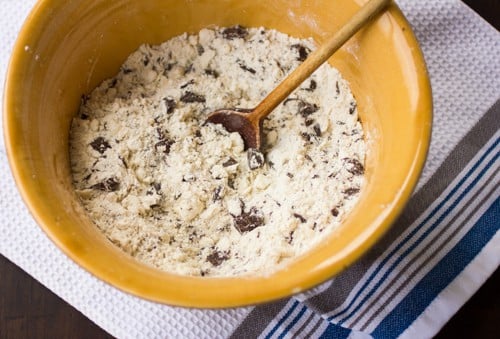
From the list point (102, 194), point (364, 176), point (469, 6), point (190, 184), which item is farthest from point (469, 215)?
point (102, 194)

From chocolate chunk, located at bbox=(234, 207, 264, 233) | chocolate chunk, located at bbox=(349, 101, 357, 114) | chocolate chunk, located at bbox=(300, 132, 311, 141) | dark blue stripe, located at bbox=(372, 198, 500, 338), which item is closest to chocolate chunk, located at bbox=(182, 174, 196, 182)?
chocolate chunk, located at bbox=(234, 207, 264, 233)

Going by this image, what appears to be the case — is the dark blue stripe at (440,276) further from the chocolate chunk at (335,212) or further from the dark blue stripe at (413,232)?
the chocolate chunk at (335,212)

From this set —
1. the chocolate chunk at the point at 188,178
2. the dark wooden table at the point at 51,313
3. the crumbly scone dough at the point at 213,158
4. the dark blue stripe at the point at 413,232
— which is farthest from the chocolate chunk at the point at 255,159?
the dark wooden table at the point at 51,313

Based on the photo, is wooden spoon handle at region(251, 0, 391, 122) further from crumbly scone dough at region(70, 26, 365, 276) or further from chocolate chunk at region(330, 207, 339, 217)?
chocolate chunk at region(330, 207, 339, 217)

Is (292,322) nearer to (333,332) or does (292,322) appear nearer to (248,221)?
(333,332)

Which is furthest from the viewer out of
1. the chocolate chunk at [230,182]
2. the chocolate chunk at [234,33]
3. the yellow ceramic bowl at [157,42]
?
the chocolate chunk at [234,33]

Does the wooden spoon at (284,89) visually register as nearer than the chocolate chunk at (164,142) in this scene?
Yes

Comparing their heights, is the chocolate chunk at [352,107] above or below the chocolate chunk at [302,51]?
below
